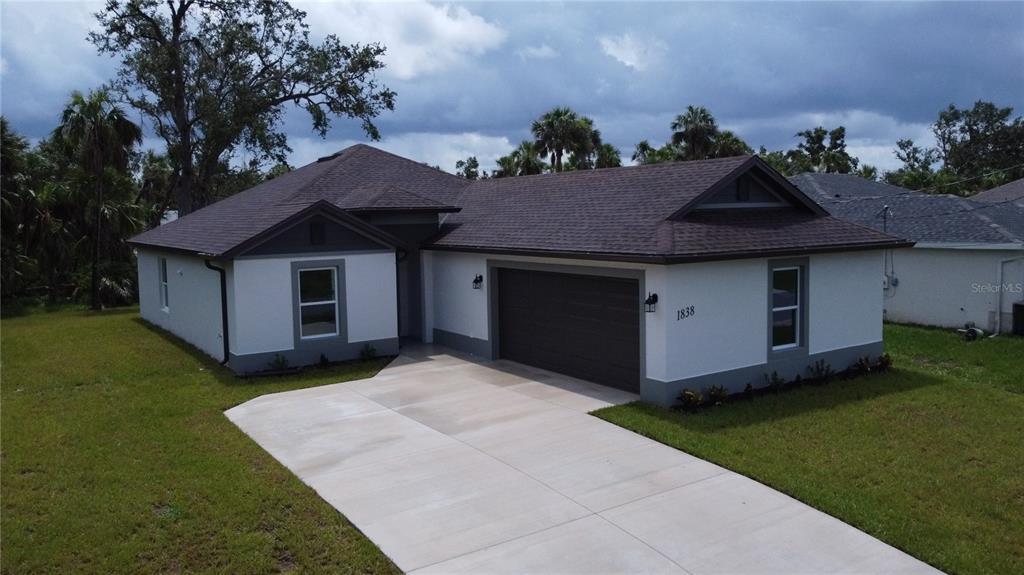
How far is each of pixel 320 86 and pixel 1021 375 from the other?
30.3 meters

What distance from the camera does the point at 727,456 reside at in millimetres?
9047

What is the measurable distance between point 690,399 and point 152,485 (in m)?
7.40

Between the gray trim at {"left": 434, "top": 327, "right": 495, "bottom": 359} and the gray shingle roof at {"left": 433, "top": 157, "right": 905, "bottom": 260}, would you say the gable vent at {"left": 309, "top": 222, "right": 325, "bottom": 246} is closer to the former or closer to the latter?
the gray shingle roof at {"left": 433, "top": 157, "right": 905, "bottom": 260}

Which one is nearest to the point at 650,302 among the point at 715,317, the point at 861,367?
the point at 715,317

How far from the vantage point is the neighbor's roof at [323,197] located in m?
16.1

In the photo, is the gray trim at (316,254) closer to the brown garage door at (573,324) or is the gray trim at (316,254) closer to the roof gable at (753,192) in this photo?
the brown garage door at (573,324)

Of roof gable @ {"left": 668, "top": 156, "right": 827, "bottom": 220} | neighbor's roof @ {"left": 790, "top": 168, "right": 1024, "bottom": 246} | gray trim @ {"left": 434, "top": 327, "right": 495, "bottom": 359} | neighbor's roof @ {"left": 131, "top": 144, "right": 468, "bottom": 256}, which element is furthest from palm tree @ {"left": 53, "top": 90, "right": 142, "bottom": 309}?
neighbor's roof @ {"left": 790, "top": 168, "right": 1024, "bottom": 246}

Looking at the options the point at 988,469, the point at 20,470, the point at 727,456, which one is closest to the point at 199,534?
the point at 20,470

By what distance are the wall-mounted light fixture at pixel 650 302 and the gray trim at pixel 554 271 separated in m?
0.19

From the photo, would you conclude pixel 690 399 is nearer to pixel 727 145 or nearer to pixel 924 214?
pixel 924 214

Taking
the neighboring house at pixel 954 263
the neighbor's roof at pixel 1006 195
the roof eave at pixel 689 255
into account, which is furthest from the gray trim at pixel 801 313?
the neighbor's roof at pixel 1006 195

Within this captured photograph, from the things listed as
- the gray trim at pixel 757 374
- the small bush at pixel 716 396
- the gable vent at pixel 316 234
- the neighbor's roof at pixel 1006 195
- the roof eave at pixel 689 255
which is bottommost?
the small bush at pixel 716 396

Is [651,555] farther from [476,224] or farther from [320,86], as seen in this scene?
[320,86]

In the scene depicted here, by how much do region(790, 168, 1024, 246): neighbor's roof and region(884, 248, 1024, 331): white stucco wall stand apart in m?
0.45
